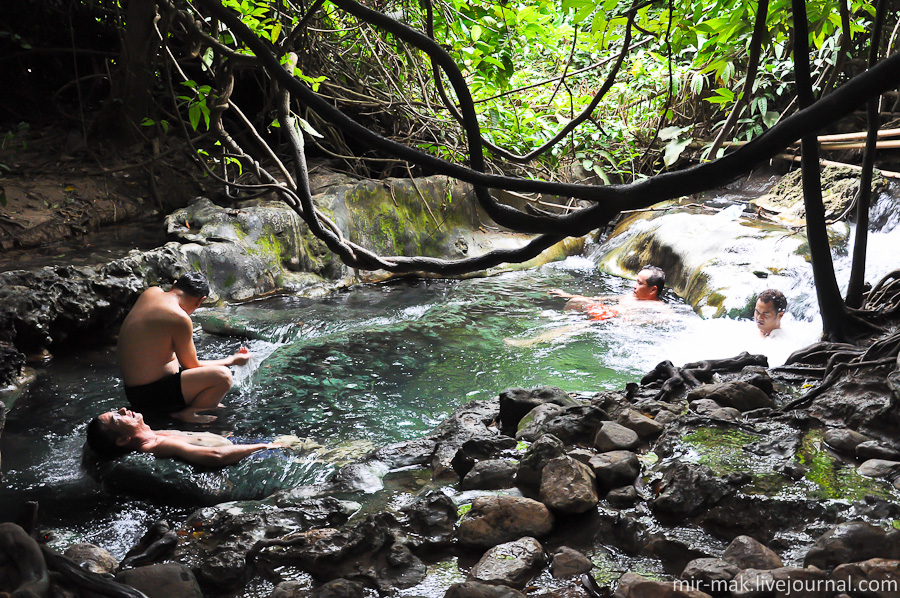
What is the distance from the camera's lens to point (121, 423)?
3.90m

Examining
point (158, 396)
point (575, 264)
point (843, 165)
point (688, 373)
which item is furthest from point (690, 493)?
point (575, 264)

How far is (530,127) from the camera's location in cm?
874

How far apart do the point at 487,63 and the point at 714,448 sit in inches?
84.9

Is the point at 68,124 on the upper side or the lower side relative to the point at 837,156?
upper

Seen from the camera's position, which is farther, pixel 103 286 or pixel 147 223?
pixel 147 223

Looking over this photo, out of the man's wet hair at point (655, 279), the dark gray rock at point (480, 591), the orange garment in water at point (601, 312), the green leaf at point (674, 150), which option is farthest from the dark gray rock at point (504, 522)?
the green leaf at point (674, 150)

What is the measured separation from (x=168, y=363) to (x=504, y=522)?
331cm

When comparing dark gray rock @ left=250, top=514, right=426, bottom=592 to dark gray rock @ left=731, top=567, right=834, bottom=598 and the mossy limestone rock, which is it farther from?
the mossy limestone rock

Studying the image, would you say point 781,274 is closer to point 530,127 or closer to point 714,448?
point 530,127

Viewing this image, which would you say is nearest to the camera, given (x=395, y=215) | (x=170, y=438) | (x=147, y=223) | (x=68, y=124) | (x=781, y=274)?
(x=170, y=438)

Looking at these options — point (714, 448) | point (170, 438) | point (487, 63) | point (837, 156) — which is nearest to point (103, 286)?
point (170, 438)

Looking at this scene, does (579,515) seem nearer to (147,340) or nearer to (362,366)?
(147,340)

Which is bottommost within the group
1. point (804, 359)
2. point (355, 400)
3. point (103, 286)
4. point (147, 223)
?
point (355, 400)

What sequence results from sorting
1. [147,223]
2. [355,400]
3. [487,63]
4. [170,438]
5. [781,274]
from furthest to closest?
[147,223] → [781,274] → [355,400] → [170,438] → [487,63]
